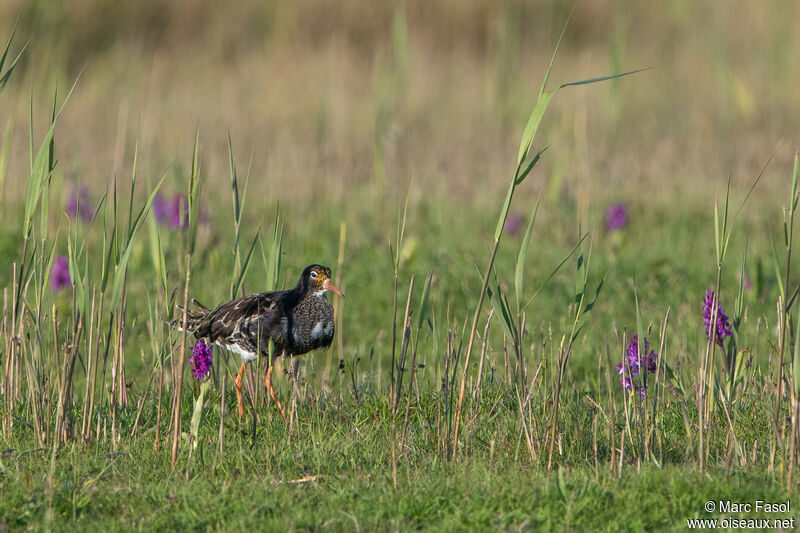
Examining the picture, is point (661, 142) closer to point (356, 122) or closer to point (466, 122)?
point (466, 122)

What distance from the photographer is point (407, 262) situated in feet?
28.8

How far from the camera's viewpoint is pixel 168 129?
12984 mm

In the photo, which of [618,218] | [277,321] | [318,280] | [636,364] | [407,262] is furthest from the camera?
[618,218]

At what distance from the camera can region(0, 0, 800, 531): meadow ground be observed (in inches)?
165

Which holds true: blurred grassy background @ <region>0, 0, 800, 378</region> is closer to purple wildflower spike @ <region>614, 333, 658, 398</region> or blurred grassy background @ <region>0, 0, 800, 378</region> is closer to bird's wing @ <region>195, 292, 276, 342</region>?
bird's wing @ <region>195, 292, 276, 342</region>

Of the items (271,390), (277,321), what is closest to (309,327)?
(277,321)

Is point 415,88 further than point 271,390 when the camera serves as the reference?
Yes

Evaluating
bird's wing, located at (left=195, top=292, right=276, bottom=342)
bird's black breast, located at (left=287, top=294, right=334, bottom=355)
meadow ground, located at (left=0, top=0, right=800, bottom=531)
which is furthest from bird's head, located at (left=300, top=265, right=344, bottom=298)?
meadow ground, located at (left=0, top=0, right=800, bottom=531)

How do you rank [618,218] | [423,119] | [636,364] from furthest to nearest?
1. [423,119]
2. [618,218]
3. [636,364]

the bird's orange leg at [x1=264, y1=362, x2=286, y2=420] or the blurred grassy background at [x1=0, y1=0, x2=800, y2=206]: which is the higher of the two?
the blurred grassy background at [x1=0, y1=0, x2=800, y2=206]

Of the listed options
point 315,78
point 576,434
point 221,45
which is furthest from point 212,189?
point 576,434

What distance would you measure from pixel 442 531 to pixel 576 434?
1259 millimetres

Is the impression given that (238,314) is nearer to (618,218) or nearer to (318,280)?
(318,280)

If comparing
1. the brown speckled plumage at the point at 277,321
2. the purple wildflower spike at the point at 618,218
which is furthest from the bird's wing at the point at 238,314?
the purple wildflower spike at the point at 618,218
